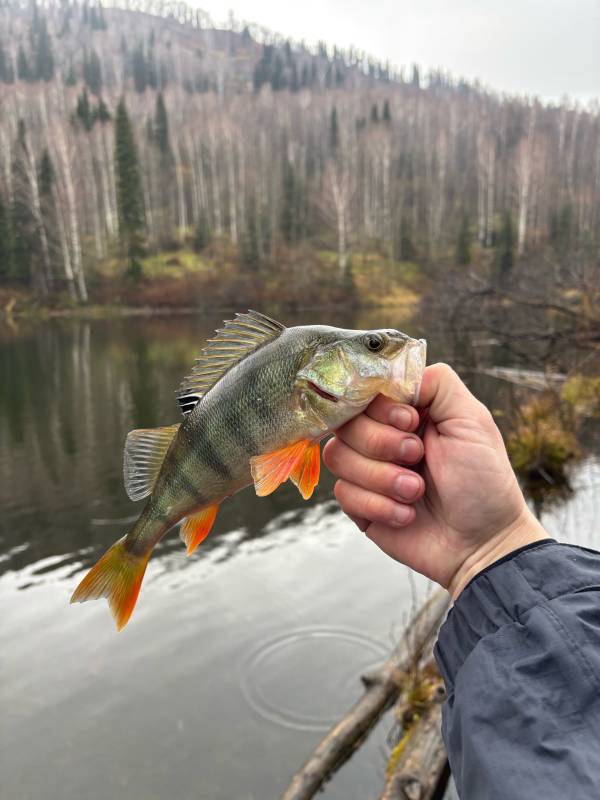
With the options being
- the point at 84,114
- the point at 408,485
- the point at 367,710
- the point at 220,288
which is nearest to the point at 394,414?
the point at 408,485

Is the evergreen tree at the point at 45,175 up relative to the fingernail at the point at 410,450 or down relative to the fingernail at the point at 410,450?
up

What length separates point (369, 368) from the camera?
2.13 metres

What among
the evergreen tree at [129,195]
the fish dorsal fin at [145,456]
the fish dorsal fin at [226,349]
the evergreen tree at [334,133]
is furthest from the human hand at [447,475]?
the evergreen tree at [334,133]

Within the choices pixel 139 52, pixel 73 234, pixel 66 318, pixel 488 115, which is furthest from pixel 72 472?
pixel 139 52

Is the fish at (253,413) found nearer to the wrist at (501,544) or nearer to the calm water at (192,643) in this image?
the wrist at (501,544)

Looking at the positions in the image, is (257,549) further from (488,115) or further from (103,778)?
(488,115)

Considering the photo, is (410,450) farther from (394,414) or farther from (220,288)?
(220,288)

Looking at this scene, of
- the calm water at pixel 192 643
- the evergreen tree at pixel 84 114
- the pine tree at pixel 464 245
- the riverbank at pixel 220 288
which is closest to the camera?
the calm water at pixel 192 643

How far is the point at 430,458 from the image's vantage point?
2309 millimetres

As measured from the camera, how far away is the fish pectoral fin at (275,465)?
2.14 m

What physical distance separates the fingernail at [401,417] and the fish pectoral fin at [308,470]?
0.30 m

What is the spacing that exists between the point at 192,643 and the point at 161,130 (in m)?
65.7

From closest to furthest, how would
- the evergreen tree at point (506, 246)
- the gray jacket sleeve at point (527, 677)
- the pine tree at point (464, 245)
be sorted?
1. the gray jacket sleeve at point (527, 677)
2. the evergreen tree at point (506, 246)
3. the pine tree at point (464, 245)

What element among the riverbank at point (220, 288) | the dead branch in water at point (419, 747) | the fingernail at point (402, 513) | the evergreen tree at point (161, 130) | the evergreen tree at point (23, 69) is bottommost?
the dead branch in water at point (419, 747)
